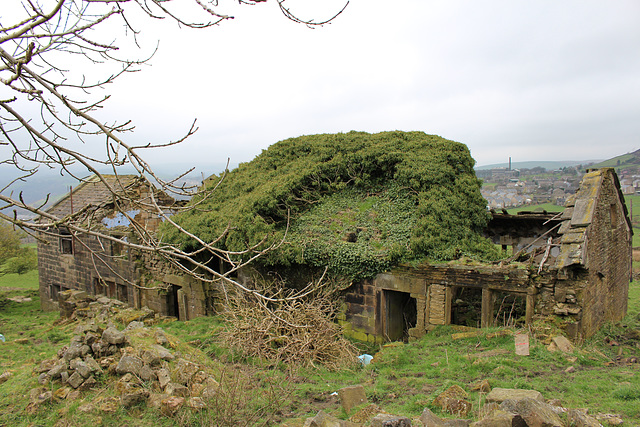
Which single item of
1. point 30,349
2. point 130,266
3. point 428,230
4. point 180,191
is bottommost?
point 30,349

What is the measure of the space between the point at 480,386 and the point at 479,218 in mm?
6822

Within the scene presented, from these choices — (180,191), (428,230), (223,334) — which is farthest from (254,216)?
(180,191)

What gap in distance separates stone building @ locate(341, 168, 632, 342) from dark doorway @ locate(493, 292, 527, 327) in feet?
0.08

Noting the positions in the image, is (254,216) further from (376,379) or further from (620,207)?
(620,207)

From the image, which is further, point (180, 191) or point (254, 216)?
point (254, 216)

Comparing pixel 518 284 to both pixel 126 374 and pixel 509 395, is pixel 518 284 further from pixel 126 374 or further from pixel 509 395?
pixel 126 374

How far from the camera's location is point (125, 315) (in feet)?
42.6

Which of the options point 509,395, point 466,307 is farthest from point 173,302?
point 509,395

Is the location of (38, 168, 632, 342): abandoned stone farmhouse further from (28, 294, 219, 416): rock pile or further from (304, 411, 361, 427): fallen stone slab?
(304, 411, 361, 427): fallen stone slab

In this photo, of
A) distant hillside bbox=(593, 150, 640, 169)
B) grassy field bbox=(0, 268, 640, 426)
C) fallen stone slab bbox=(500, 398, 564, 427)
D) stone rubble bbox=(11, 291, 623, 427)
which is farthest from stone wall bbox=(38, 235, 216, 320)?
distant hillside bbox=(593, 150, 640, 169)

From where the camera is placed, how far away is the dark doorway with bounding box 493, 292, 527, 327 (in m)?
10.1

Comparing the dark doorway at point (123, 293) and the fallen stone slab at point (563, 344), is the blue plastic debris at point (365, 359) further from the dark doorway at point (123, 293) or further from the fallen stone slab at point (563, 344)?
the dark doorway at point (123, 293)

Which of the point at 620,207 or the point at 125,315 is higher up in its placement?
the point at 620,207

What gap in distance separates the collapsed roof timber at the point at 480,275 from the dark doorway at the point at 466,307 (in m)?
0.03
